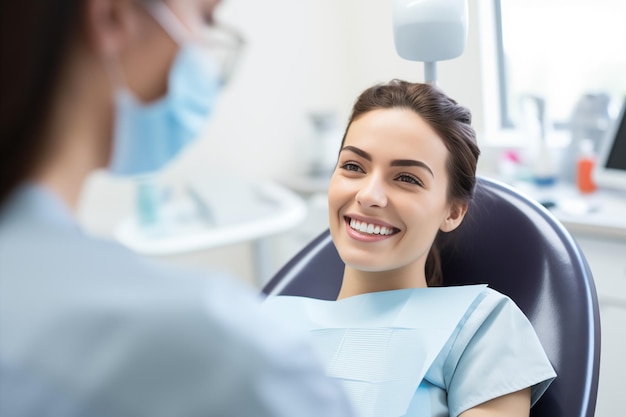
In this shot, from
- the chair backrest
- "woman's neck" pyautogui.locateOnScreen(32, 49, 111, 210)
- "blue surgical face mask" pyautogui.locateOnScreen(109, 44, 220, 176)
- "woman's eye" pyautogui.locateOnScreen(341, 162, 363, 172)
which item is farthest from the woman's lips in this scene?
"woman's neck" pyautogui.locateOnScreen(32, 49, 111, 210)

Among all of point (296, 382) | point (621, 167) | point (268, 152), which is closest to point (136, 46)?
point (296, 382)

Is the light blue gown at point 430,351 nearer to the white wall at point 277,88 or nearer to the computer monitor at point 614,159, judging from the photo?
the computer monitor at point 614,159

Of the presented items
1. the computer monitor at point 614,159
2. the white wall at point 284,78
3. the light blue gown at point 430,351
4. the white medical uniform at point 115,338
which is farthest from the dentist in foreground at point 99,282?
the white wall at point 284,78

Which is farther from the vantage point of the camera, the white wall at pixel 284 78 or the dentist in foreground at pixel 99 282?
the white wall at pixel 284 78

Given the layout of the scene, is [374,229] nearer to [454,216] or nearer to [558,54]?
[454,216]

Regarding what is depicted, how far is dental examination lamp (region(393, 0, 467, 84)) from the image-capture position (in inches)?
45.1

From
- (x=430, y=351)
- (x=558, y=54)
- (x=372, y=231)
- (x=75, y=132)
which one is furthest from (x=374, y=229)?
(x=558, y=54)

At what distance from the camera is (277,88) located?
268cm

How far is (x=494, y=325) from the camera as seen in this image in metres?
1.08

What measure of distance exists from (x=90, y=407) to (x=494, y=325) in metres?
0.75

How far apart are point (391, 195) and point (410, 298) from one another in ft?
0.62

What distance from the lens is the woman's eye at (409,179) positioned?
1.16m

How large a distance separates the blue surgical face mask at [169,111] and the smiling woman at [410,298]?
519mm

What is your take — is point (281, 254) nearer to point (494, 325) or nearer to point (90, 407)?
point (494, 325)
